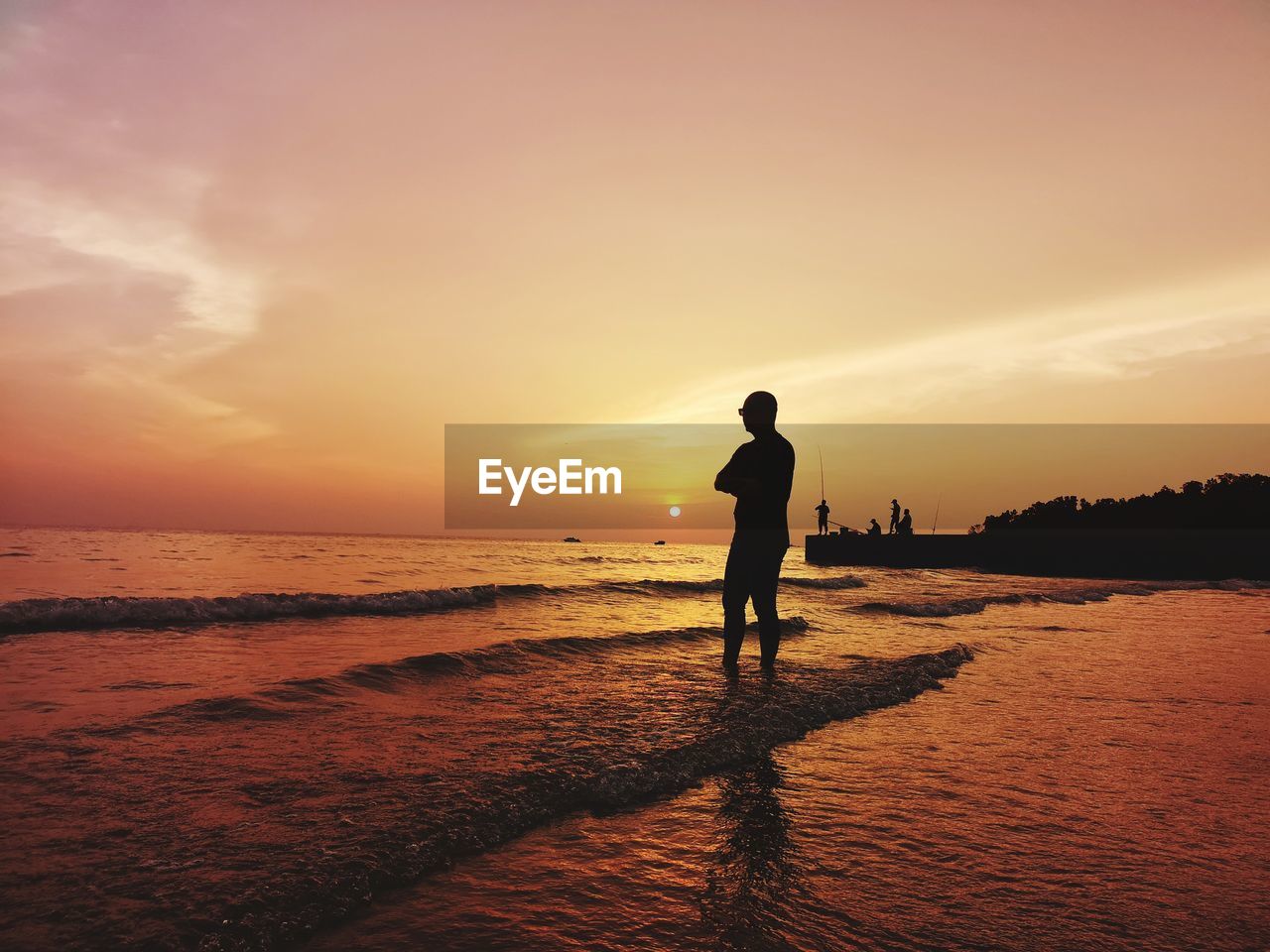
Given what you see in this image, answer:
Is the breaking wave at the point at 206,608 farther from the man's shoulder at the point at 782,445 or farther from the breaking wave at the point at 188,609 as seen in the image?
the man's shoulder at the point at 782,445

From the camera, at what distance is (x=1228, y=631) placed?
1177 centimetres

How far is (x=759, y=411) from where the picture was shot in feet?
25.6

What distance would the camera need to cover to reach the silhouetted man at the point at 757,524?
7.63 meters

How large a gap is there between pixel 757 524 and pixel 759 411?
1.24m

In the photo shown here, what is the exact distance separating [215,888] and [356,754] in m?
1.84

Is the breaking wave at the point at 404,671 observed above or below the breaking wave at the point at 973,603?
above

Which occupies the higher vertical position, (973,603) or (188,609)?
(188,609)

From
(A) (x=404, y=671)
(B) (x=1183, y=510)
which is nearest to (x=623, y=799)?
(A) (x=404, y=671)

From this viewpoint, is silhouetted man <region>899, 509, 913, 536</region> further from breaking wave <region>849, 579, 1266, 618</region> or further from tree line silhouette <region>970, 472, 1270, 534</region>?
breaking wave <region>849, 579, 1266, 618</region>

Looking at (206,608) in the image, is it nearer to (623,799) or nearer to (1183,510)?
(623,799)

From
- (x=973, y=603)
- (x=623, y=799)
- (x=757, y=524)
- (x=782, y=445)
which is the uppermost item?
(x=782, y=445)

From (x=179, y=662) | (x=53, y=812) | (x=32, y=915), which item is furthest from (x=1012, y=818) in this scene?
(x=179, y=662)

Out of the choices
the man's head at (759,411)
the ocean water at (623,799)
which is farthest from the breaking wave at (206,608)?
the man's head at (759,411)

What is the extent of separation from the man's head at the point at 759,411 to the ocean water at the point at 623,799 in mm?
2675
